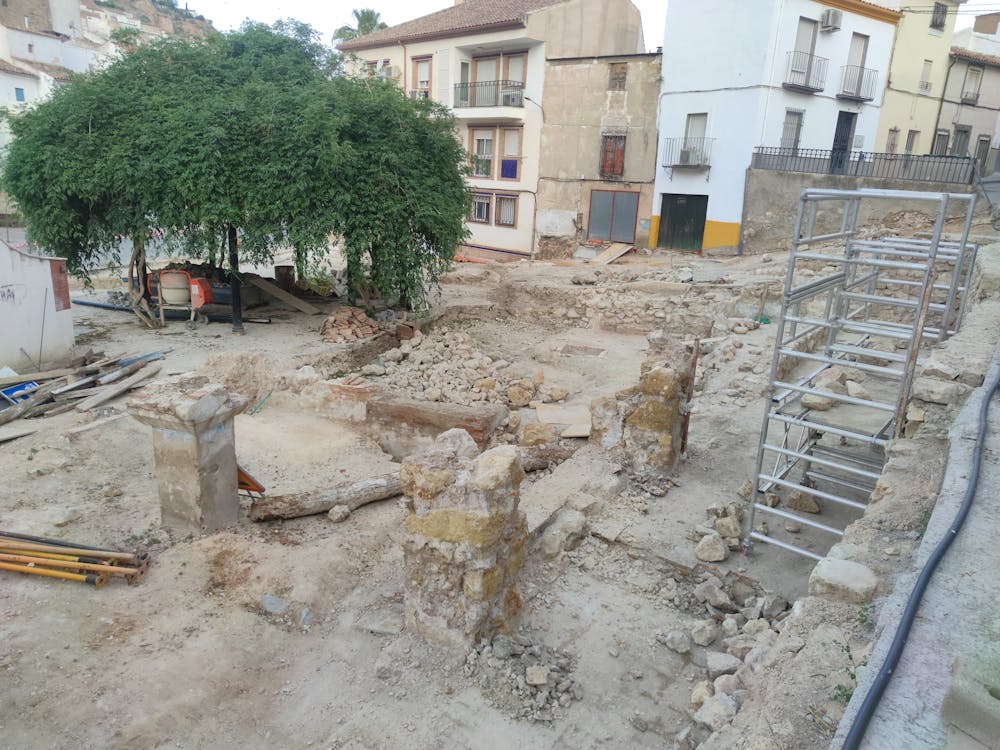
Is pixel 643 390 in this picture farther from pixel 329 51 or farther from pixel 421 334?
pixel 329 51

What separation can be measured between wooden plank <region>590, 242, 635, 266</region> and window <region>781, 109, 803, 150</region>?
5.85 m

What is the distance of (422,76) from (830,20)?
51.1 ft

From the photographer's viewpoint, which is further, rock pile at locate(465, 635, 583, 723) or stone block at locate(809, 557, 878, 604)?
rock pile at locate(465, 635, 583, 723)

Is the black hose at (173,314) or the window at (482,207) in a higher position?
the window at (482,207)

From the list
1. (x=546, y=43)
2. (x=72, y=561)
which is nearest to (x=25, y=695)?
(x=72, y=561)

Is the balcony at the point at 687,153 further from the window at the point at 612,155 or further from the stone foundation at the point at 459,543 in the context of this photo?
the stone foundation at the point at 459,543

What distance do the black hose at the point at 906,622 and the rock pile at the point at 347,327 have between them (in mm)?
11005

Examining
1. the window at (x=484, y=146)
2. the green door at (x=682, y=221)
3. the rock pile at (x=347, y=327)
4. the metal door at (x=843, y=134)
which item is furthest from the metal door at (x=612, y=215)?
the rock pile at (x=347, y=327)

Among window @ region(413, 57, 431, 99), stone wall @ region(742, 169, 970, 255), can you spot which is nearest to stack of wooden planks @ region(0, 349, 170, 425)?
stone wall @ region(742, 169, 970, 255)

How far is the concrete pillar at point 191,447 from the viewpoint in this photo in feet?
19.1

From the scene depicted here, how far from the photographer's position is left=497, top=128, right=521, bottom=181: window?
26.7m

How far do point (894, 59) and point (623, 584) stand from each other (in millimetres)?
26094

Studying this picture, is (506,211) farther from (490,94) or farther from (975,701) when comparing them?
(975,701)

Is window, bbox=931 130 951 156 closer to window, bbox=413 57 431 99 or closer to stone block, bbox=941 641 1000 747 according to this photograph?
window, bbox=413 57 431 99
